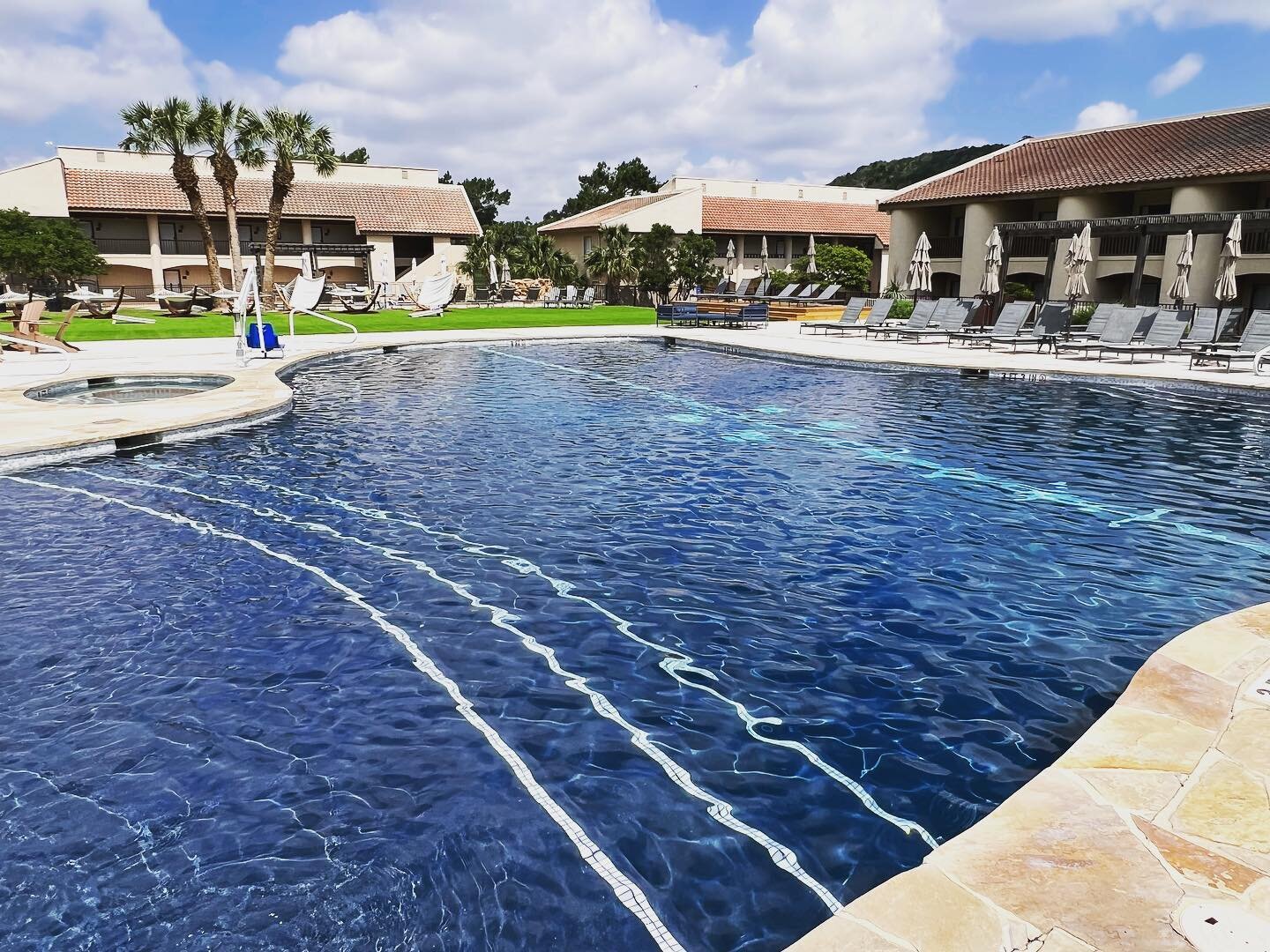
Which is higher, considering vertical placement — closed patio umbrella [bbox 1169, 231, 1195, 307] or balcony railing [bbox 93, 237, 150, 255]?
balcony railing [bbox 93, 237, 150, 255]

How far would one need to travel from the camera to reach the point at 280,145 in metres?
37.0

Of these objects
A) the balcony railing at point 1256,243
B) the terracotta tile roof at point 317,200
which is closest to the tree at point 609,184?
the terracotta tile roof at point 317,200

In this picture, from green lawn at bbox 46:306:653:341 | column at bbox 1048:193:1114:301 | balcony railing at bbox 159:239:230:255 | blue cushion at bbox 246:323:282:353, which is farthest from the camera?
balcony railing at bbox 159:239:230:255

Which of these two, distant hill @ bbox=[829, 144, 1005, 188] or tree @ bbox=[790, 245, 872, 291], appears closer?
tree @ bbox=[790, 245, 872, 291]

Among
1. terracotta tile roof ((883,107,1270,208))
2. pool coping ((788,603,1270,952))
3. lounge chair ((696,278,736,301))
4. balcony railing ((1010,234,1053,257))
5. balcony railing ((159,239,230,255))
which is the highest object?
terracotta tile roof ((883,107,1270,208))

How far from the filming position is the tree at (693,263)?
142ft

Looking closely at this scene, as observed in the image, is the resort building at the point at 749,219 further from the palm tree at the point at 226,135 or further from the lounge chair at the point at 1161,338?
the lounge chair at the point at 1161,338

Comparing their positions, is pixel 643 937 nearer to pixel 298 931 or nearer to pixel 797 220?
pixel 298 931

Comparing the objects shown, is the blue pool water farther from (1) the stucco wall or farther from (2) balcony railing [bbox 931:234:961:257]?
(1) the stucco wall

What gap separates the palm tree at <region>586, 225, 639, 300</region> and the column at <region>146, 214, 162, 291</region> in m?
22.5

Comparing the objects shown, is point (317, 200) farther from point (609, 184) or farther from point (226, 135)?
point (609, 184)

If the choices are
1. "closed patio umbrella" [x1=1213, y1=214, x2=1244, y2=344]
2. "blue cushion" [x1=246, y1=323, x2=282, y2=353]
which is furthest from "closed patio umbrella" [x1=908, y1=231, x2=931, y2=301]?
"blue cushion" [x1=246, y1=323, x2=282, y2=353]

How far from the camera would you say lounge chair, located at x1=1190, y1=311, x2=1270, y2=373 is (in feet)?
51.9

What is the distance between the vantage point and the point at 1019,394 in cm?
1428
